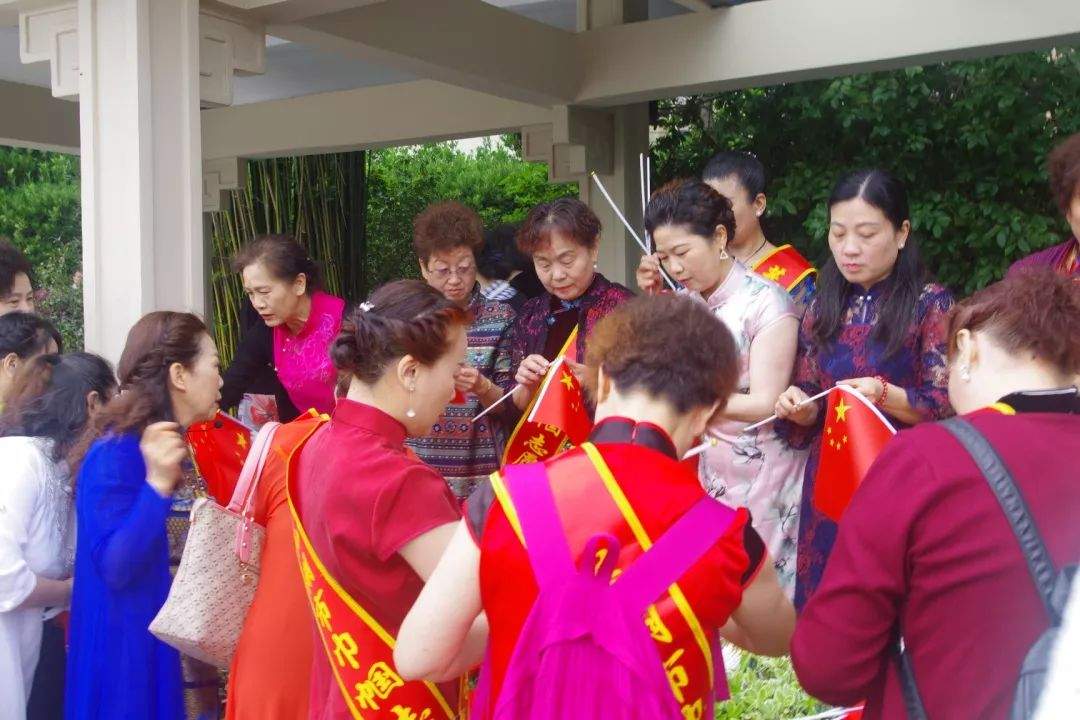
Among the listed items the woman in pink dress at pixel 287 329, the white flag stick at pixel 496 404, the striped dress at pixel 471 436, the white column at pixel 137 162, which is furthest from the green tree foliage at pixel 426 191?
the white flag stick at pixel 496 404

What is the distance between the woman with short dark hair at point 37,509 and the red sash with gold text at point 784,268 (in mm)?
1719

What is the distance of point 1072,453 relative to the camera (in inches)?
52.1

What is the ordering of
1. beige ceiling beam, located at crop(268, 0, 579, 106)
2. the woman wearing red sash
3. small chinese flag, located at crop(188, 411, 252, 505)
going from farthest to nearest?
1. beige ceiling beam, located at crop(268, 0, 579, 106)
2. small chinese flag, located at crop(188, 411, 252, 505)
3. the woman wearing red sash

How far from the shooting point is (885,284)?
9.00ft

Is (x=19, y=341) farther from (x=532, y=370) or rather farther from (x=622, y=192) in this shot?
(x=622, y=192)

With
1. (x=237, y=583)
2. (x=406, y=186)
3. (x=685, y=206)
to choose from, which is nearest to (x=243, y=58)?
(x=685, y=206)

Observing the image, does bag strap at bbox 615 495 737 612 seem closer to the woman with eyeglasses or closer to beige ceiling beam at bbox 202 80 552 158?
the woman with eyeglasses

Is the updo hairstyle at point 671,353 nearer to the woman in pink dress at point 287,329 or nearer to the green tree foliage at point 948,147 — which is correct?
the woman in pink dress at point 287,329

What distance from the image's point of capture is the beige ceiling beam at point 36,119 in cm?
Result: 637

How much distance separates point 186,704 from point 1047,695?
5.98ft

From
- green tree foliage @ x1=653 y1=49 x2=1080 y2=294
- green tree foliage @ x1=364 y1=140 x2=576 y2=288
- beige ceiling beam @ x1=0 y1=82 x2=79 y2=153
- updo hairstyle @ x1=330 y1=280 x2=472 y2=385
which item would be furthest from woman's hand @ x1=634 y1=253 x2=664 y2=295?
green tree foliage @ x1=364 y1=140 x2=576 y2=288

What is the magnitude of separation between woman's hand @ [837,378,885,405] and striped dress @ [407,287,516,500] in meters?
1.12

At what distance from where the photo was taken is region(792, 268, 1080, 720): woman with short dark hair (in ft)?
4.21

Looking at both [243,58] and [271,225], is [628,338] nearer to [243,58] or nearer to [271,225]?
[243,58]
